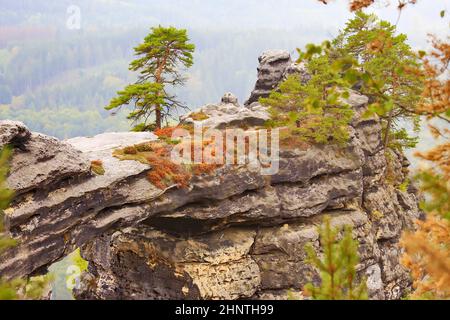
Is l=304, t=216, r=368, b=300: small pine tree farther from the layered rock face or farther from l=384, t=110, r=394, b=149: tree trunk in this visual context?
l=384, t=110, r=394, b=149: tree trunk

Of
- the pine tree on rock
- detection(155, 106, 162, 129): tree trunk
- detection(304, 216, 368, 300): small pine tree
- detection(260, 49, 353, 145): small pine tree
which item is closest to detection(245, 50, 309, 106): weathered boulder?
the pine tree on rock

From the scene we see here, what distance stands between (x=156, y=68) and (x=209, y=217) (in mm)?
12645

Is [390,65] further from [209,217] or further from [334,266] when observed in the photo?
[334,266]

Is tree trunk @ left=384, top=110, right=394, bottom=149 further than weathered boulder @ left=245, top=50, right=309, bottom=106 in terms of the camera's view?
No

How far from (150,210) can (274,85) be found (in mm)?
20363

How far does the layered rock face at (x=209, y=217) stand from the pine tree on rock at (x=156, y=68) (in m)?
2.70

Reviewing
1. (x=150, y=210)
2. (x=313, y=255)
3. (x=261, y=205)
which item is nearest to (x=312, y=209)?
(x=261, y=205)

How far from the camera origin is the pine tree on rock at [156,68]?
27812 millimetres

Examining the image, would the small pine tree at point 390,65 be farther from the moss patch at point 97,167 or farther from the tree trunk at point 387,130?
the moss patch at point 97,167

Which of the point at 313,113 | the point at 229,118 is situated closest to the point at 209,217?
the point at 229,118

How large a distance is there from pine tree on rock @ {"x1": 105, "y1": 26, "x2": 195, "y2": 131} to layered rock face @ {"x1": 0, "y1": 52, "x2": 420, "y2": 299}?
2.70 metres

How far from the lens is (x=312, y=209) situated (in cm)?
2747

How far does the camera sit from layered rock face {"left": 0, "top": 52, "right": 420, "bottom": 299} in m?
18.6
